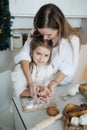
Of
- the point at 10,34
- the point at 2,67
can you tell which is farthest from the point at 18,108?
the point at 10,34

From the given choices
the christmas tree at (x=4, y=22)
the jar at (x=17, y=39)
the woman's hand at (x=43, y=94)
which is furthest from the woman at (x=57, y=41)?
the jar at (x=17, y=39)

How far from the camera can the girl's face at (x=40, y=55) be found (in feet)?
3.99

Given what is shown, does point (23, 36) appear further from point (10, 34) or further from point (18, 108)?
point (18, 108)

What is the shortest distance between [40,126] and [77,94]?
353mm

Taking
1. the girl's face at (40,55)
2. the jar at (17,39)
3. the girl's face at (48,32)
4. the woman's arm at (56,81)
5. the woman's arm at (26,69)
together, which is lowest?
the jar at (17,39)

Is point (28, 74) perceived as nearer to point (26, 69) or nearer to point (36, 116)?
point (26, 69)

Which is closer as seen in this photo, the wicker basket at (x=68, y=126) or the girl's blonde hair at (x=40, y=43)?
the wicker basket at (x=68, y=126)

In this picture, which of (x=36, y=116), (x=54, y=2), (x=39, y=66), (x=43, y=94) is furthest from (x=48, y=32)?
(x=54, y=2)

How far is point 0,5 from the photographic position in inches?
82.7

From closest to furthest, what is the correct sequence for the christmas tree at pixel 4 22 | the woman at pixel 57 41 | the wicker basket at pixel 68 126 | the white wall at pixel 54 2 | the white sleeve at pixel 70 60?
the wicker basket at pixel 68 126 < the woman at pixel 57 41 < the white sleeve at pixel 70 60 < the christmas tree at pixel 4 22 < the white wall at pixel 54 2

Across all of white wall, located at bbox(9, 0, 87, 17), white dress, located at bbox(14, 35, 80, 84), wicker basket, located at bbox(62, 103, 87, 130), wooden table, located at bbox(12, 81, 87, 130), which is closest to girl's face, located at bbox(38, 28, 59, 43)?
white dress, located at bbox(14, 35, 80, 84)

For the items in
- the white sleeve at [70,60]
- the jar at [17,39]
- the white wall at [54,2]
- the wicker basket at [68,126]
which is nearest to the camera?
the wicker basket at [68,126]

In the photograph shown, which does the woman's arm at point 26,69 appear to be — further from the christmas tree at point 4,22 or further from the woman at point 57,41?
the christmas tree at point 4,22

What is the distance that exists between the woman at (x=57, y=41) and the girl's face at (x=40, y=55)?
2.3 inches
